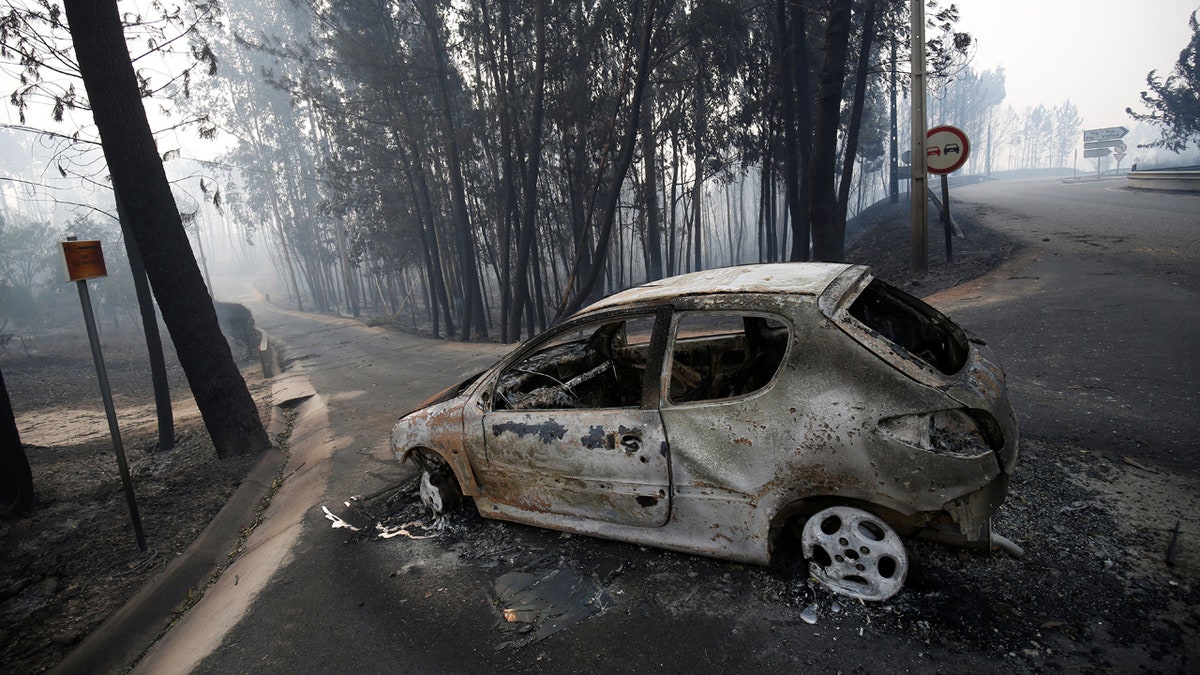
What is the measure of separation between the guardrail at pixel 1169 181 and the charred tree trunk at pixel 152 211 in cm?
2539

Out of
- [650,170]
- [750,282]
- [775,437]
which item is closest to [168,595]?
[775,437]

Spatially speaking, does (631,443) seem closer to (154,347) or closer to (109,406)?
(109,406)

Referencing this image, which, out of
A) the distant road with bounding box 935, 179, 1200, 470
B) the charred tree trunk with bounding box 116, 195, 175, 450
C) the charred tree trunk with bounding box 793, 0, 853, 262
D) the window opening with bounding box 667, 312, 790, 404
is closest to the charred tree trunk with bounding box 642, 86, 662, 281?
the charred tree trunk with bounding box 793, 0, 853, 262

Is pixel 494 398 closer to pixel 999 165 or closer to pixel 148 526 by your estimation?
pixel 148 526

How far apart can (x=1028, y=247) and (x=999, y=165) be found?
163 metres

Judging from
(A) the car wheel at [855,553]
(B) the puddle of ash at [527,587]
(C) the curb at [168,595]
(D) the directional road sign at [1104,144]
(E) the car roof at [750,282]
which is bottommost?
(C) the curb at [168,595]

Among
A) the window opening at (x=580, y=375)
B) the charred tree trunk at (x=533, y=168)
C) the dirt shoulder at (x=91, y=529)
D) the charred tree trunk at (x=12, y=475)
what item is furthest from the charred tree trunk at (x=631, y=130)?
the charred tree trunk at (x=12, y=475)

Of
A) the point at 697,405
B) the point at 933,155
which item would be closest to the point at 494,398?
the point at 697,405

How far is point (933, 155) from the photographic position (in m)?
9.23

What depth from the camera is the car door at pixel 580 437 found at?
9.70 feet

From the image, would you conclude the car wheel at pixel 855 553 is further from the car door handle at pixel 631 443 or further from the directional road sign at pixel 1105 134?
the directional road sign at pixel 1105 134

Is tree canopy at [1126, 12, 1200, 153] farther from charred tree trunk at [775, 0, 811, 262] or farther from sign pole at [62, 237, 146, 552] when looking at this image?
sign pole at [62, 237, 146, 552]

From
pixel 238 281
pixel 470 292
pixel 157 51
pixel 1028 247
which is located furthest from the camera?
pixel 238 281

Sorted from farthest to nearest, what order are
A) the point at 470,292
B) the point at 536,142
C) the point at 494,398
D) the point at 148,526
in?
the point at 470,292
the point at 536,142
the point at 148,526
the point at 494,398
